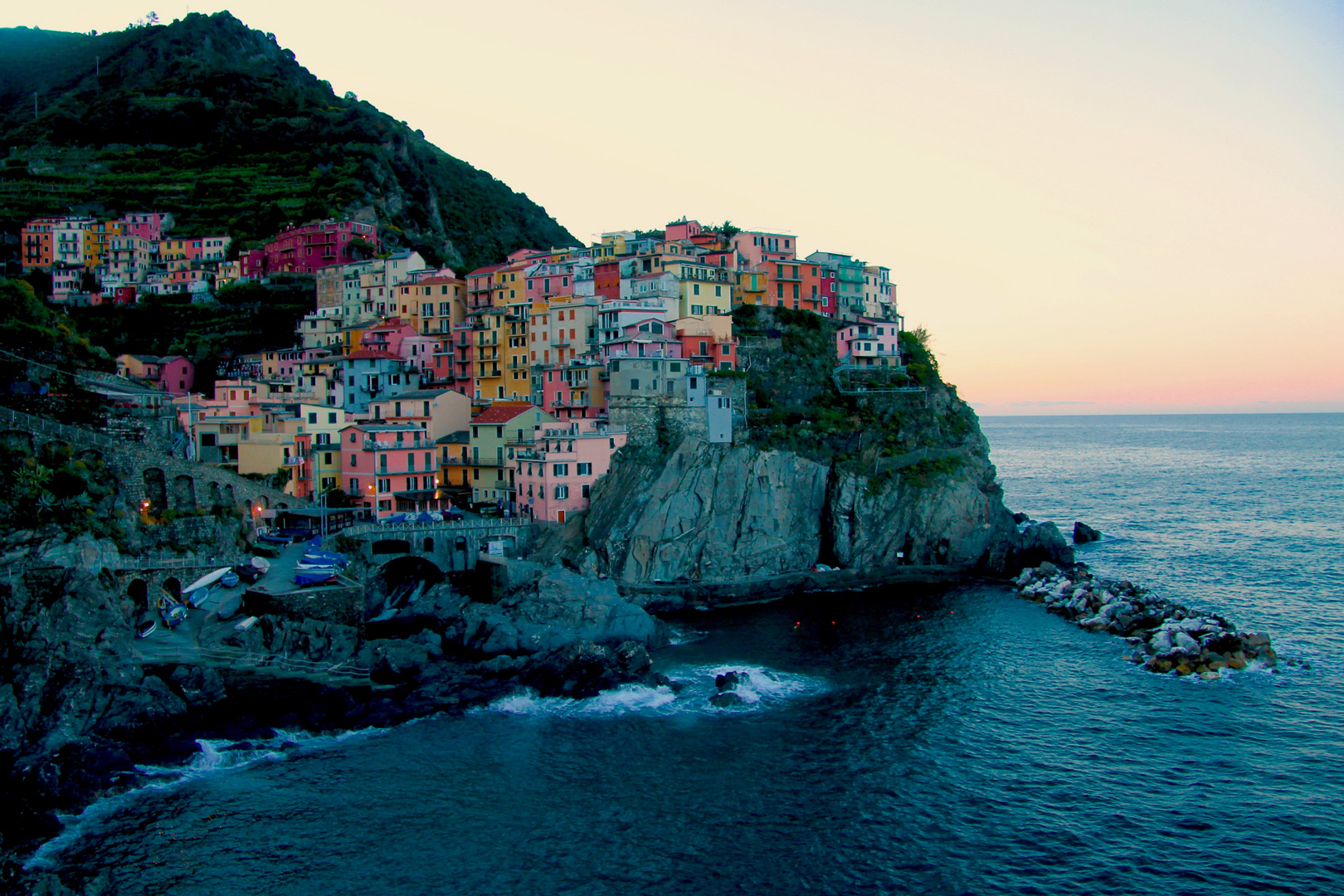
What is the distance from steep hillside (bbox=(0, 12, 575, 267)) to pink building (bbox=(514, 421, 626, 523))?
2166 inches

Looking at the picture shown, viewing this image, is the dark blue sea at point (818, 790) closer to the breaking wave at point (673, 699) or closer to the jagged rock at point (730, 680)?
the breaking wave at point (673, 699)

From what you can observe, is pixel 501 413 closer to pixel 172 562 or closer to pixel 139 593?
pixel 172 562

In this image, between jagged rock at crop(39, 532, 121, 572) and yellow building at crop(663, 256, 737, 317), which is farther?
yellow building at crop(663, 256, 737, 317)

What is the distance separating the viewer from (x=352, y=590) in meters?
44.2

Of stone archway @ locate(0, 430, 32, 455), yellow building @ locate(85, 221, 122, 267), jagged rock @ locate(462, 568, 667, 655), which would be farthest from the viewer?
yellow building @ locate(85, 221, 122, 267)

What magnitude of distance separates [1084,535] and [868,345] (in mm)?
23957

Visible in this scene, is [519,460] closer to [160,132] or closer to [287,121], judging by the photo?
[287,121]

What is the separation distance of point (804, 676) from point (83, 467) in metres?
35.6

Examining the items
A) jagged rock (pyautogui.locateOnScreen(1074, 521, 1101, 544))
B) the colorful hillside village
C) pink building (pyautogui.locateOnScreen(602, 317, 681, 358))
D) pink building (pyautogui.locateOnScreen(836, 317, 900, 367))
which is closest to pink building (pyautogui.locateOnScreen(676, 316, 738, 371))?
the colorful hillside village

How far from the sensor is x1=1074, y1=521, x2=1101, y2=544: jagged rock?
7812cm

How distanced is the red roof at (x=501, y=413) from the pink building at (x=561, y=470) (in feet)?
10.3

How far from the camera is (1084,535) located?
78250 mm

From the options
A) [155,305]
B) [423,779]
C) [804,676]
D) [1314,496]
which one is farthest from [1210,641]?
[155,305]

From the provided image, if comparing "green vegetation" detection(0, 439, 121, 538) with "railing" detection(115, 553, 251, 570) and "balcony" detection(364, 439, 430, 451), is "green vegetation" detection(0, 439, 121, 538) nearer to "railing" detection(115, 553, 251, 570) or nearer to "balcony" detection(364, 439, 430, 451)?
"railing" detection(115, 553, 251, 570)
